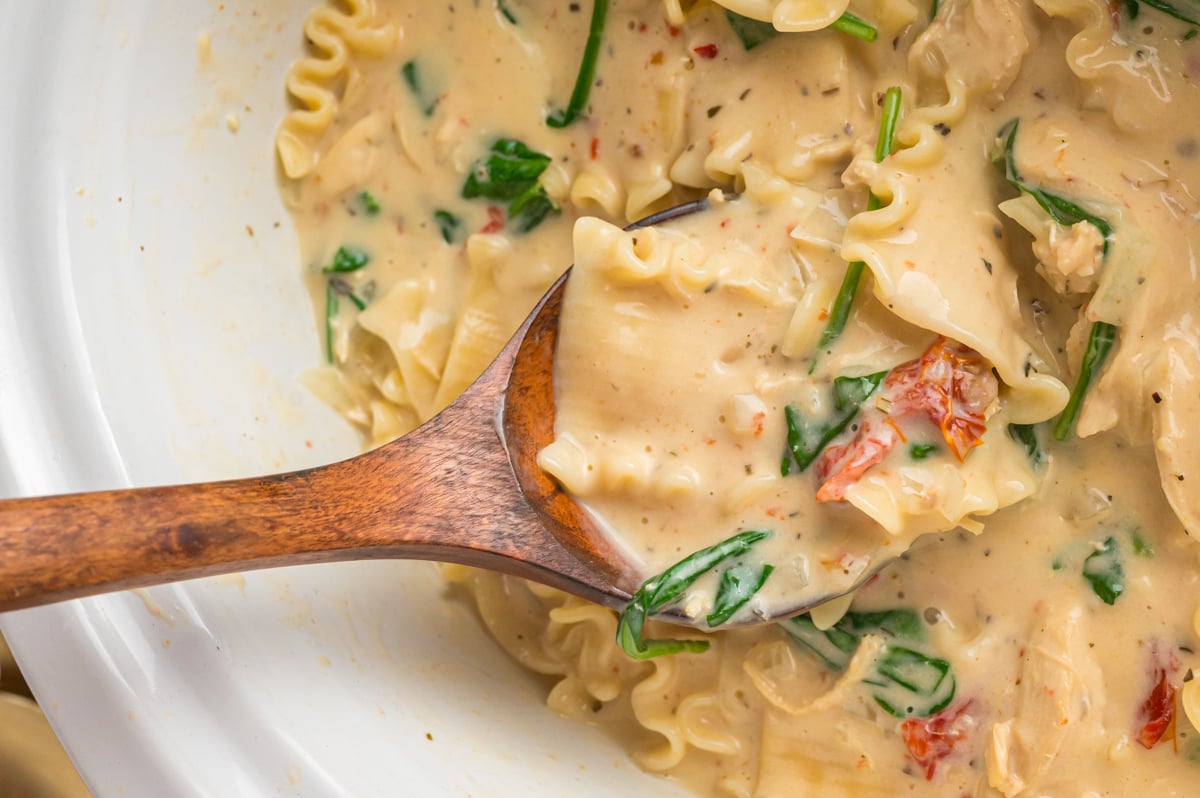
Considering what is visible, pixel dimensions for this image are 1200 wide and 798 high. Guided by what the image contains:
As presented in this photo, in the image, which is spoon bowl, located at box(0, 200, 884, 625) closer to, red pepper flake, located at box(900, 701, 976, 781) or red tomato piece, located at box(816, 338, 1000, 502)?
red tomato piece, located at box(816, 338, 1000, 502)

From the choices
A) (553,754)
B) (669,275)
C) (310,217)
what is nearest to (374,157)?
(310,217)

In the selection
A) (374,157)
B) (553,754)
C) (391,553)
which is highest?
(374,157)

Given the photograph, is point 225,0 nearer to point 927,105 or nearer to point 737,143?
point 737,143

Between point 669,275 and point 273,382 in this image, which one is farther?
point 273,382

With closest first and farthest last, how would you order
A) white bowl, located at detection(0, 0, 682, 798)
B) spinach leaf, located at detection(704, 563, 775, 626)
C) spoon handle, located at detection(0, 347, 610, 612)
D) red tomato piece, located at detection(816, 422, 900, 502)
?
spoon handle, located at detection(0, 347, 610, 612) → white bowl, located at detection(0, 0, 682, 798) → red tomato piece, located at detection(816, 422, 900, 502) → spinach leaf, located at detection(704, 563, 775, 626)

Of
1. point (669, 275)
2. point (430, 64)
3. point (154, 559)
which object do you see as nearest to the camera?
point (154, 559)

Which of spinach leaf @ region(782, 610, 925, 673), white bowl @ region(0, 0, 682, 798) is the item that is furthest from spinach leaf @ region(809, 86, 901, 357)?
white bowl @ region(0, 0, 682, 798)

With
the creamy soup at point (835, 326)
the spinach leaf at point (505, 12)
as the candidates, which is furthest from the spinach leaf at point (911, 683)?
the spinach leaf at point (505, 12)
